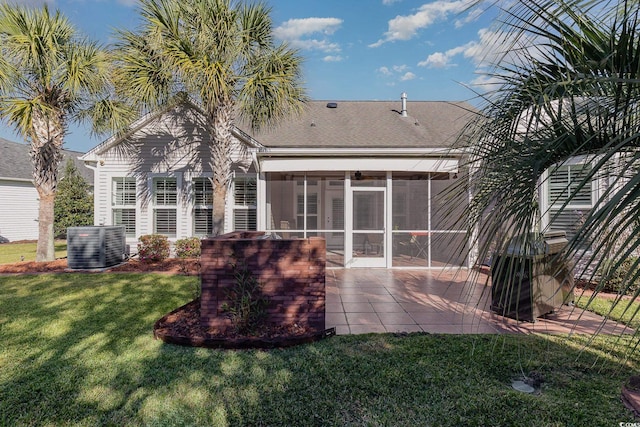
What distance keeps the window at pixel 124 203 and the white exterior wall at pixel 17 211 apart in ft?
38.5

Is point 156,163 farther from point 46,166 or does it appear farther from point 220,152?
point 220,152

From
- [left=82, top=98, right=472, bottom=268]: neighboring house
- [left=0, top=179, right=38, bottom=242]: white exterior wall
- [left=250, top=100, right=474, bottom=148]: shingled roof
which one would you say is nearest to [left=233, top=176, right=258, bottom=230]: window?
[left=82, top=98, right=472, bottom=268]: neighboring house

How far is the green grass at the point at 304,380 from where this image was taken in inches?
121

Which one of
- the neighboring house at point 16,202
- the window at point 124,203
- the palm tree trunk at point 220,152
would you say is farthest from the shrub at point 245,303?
the neighboring house at point 16,202

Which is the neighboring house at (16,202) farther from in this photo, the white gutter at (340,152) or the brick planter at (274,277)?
the brick planter at (274,277)

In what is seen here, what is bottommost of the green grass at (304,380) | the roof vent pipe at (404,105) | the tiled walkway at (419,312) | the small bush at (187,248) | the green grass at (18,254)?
the green grass at (304,380)

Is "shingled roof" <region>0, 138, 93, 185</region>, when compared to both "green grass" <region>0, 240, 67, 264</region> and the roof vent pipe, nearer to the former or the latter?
"green grass" <region>0, 240, 67, 264</region>

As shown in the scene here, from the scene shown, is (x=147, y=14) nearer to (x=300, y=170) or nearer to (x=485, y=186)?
(x=300, y=170)

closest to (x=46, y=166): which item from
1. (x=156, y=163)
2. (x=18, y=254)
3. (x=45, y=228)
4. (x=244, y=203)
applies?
(x=45, y=228)

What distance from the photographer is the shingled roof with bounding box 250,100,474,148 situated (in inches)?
435

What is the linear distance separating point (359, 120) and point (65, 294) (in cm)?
1132

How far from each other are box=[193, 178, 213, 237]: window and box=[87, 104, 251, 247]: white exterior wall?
0.18 metres

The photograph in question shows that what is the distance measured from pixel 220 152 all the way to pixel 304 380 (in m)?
7.51

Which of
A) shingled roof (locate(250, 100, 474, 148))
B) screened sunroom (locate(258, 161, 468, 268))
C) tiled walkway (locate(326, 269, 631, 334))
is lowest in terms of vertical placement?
tiled walkway (locate(326, 269, 631, 334))
